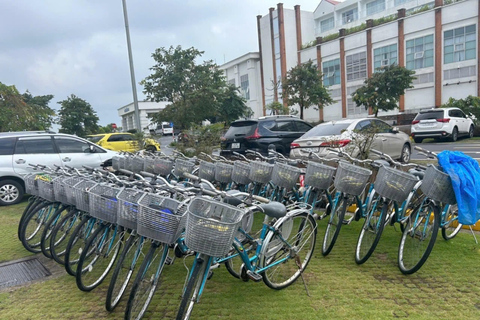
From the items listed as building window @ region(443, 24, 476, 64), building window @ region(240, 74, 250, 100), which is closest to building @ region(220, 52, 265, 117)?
building window @ region(240, 74, 250, 100)

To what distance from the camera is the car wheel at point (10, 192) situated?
7.78 metres

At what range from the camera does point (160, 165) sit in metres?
6.79

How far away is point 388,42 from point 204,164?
31.7m

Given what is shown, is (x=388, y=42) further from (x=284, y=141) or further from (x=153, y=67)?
(x=284, y=141)

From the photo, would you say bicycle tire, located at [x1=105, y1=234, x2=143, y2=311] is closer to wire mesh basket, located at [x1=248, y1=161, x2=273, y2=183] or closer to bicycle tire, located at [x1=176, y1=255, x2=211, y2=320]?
bicycle tire, located at [x1=176, y1=255, x2=211, y2=320]

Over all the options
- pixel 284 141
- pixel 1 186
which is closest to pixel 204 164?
pixel 284 141

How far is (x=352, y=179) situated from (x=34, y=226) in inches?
165

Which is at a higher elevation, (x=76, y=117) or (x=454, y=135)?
(x=76, y=117)

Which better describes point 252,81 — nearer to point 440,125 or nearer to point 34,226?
point 440,125

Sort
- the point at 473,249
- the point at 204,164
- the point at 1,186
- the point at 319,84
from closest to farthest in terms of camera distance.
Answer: the point at 473,249 → the point at 204,164 → the point at 1,186 → the point at 319,84

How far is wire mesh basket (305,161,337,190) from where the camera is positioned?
14.0 ft

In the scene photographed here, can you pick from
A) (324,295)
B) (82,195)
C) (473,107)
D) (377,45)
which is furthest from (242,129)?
→ (377,45)

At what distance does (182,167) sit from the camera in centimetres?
629

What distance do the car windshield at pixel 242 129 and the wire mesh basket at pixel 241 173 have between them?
4186 mm
